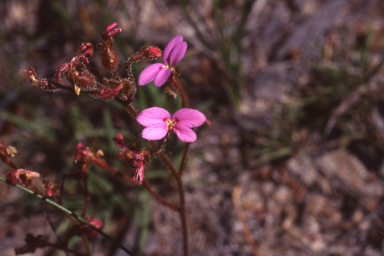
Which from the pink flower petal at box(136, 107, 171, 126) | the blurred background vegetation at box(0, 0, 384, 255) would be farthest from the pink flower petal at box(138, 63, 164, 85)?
the blurred background vegetation at box(0, 0, 384, 255)

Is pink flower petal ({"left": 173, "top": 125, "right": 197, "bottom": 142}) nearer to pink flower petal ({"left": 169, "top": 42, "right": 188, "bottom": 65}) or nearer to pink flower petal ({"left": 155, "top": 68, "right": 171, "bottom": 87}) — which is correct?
pink flower petal ({"left": 155, "top": 68, "right": 171, "bottom": 87})

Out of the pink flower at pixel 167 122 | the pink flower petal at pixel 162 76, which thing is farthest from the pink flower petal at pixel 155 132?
the pink flower petal at pixel 162 76

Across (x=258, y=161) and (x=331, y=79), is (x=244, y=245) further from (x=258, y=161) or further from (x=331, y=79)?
(x=331, y=79)

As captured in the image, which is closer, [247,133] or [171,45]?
[171,45]

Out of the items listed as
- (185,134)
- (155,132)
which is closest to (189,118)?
(185,134)

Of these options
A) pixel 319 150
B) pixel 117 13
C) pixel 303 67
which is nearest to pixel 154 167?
pixel 319 150

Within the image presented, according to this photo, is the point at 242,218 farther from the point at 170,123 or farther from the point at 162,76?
the point at 162,76
